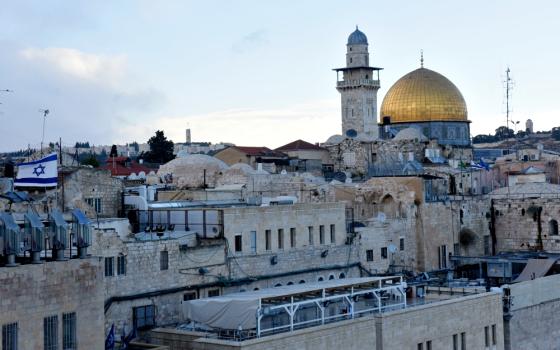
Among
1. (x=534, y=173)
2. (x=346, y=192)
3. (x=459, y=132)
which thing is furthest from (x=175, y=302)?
(x=459, y=132)

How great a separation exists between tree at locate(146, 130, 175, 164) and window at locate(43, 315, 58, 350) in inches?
2662

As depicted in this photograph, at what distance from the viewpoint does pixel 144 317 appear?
98.6 feet

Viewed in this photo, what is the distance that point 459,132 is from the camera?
7650 centimetres

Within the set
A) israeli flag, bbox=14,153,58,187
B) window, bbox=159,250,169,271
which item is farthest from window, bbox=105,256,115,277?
israeli flag, bbox=14,153,58,187

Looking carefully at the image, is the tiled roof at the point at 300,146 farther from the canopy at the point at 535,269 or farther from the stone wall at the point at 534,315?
the stone wall at the point at 534,315

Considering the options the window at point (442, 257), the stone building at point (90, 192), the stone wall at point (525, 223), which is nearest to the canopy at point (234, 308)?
the stone building at point (90, 192)

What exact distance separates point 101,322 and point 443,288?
14820 mm

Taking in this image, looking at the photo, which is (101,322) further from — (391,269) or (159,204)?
(391,269)

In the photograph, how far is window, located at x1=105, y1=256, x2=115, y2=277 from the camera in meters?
29.0

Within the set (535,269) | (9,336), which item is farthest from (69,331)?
(535,269)

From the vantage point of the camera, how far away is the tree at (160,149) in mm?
89750

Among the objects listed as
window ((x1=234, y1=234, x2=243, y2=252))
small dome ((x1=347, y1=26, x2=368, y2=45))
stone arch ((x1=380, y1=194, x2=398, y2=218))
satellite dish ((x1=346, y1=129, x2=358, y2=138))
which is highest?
small dome ((x1=347, y1=26, x2=368, y2=45))

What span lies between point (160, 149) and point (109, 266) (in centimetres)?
6208

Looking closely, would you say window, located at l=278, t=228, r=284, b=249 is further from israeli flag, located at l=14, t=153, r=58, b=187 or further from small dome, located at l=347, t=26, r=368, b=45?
small dome, located at l=347, t=26, r=368, b=45
